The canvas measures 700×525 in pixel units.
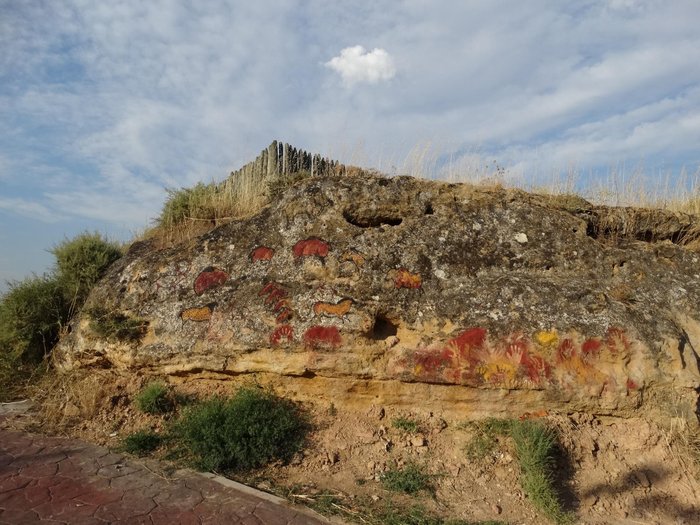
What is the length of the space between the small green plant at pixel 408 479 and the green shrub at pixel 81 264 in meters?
4.81

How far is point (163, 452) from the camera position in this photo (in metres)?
4.84

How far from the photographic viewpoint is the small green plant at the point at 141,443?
4.82m

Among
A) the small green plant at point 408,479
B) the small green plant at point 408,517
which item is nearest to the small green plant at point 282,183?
the small green plant at point 408,479

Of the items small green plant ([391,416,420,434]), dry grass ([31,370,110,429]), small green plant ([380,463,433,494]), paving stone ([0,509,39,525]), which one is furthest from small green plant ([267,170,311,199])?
paving stone ([0,509,39,525])

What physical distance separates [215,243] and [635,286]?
16.2ft

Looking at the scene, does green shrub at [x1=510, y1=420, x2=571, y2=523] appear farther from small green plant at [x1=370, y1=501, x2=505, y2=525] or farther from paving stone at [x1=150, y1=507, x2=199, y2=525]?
paving stone at [x1=150, y1=507, x2=199, y2=525]

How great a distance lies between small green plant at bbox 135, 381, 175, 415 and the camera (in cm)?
533

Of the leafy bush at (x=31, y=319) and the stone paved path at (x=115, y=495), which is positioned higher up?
the leafy bush at (x=31, y=319)

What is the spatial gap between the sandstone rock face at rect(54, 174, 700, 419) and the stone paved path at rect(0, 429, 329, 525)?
1.31m

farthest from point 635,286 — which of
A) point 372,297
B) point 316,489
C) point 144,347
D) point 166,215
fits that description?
point 166,215

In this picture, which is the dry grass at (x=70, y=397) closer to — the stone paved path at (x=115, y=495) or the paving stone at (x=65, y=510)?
the stone paved path at (x=115, y=495)

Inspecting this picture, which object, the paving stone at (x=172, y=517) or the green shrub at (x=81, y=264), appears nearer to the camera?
the paving stone at (x=172, y=517)

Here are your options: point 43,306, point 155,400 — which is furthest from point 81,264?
point 155,400

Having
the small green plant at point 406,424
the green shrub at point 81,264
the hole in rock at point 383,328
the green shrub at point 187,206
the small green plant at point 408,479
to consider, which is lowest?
the small green plant at point 408,479
